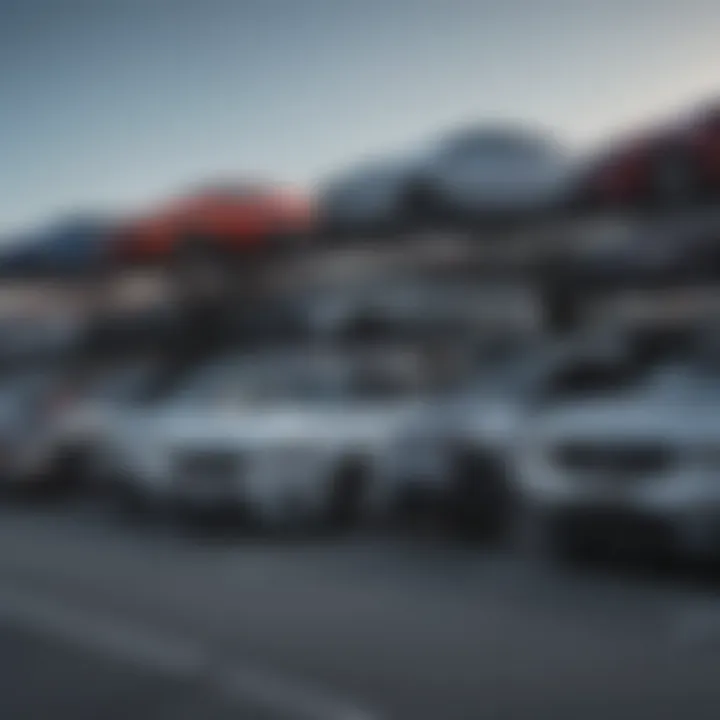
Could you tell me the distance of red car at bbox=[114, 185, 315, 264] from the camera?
1334cm

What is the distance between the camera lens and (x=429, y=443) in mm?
8156

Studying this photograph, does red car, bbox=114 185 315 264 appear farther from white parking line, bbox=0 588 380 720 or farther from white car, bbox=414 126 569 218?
white parking line, bbox=0 588 380 720

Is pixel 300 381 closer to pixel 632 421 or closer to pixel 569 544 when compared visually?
pixel 569 544

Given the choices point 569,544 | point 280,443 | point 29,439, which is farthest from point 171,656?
point 29,439

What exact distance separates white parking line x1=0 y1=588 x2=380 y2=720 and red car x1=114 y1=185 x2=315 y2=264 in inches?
274

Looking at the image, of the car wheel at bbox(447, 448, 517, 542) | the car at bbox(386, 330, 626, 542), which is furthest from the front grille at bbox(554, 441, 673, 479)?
the car wheel at bbox(447, 448, 517, 542)

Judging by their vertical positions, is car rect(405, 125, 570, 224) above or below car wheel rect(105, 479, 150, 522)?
above

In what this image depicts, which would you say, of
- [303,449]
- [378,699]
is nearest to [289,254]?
[303,449]

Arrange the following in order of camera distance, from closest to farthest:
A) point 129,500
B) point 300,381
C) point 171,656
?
point 171,656, point 129,500, point 300,381

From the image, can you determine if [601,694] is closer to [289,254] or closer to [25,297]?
[289,254]

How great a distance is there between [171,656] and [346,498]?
3.35 metres

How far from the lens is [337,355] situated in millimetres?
10023

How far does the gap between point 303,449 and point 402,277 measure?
3719 mm

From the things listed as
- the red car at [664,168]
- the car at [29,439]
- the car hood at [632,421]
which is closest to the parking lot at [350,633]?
the car hood at [632,421]
